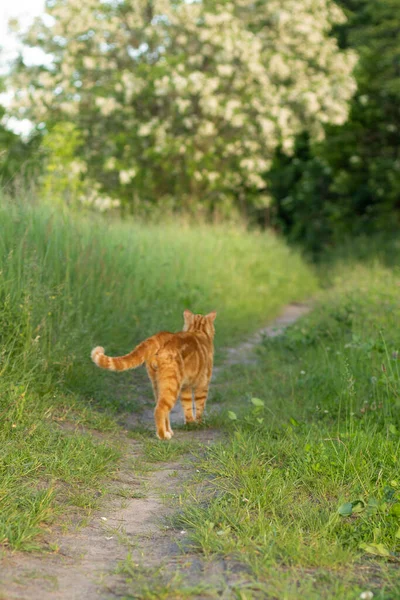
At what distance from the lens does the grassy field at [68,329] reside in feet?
16.1

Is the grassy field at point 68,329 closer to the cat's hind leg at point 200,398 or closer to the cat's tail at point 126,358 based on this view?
the cat's tail at point 126,358

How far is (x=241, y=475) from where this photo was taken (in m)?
4.86

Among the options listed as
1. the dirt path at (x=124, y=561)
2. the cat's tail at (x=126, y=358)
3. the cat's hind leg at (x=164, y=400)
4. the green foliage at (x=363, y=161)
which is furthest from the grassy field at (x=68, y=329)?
the green foliage at (x=363, y=161)

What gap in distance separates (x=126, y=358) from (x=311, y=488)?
187 cm

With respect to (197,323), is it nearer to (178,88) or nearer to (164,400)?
(164,400)

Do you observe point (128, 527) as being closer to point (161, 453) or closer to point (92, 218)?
point (161, 453)

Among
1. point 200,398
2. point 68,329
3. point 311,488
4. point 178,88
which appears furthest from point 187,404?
point 178,88

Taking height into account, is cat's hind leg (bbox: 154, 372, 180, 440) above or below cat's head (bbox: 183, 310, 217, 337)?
below

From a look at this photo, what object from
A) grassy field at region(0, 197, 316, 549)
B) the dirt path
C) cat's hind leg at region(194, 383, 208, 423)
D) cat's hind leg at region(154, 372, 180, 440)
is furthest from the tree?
the dirt path

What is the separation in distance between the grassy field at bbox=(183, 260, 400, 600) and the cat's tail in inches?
34.5

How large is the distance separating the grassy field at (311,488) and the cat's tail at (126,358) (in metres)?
0.88

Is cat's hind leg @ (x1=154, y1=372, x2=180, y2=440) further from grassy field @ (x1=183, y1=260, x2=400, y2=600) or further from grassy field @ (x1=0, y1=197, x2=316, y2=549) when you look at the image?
grassy field @ (x1=183, y1=260, x2=400, y2=600)

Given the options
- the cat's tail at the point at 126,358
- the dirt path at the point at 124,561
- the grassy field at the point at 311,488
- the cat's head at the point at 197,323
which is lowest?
the dirt path at the point at 124,561

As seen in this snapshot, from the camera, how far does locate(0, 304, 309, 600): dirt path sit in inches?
140
